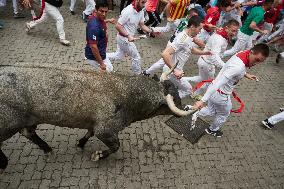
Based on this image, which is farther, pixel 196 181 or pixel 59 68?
pixel 196 181

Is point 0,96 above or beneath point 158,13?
above

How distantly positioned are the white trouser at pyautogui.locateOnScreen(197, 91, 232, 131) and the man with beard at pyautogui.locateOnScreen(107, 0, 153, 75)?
254 cm

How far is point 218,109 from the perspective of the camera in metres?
6.75

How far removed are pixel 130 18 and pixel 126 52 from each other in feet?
3.12

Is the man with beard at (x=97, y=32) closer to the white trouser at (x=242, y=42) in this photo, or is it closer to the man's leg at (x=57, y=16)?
the man's leg at (x=57, y=16)

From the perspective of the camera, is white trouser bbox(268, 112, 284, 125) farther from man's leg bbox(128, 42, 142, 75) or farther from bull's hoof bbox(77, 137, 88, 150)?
bull's hoof bbox(77, 137, 88, 150)

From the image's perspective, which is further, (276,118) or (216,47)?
(276,118)

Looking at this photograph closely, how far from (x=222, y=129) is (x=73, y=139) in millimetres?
3628

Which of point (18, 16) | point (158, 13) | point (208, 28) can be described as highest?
point (208, 28)

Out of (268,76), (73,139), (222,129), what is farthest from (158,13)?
(73,139)

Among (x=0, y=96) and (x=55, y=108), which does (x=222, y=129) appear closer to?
(x=55, y=108)

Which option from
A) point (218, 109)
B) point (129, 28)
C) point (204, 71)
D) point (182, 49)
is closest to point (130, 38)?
point (129, 28)

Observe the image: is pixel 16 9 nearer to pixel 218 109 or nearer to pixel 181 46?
pixel 181 46

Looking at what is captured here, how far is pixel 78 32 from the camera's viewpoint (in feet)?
36.0
